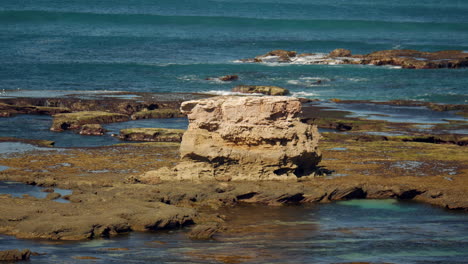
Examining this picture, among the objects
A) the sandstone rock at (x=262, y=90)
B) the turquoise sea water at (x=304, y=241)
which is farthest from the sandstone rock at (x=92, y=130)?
the turquoise sea water at (x=304, y=241)

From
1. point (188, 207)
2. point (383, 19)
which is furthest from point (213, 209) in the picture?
point (383, 19)

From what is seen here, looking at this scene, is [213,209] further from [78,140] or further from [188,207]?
[78,140]

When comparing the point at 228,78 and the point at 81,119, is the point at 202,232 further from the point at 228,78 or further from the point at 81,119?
the point at 228,78

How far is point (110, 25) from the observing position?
13325cm

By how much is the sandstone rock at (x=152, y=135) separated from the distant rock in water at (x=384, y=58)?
47425 mm

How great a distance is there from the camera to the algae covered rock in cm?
5122

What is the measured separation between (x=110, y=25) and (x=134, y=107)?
252ft

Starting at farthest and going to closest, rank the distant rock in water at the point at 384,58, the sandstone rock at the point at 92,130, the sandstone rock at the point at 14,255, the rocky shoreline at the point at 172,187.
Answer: the distant rock in water at the point at 384,58
the sandstone rock at the point at 92,130
the rocky shoreline at the point at 172,187
the sandstone rock at the point at 14,255

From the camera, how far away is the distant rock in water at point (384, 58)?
89.6 meters

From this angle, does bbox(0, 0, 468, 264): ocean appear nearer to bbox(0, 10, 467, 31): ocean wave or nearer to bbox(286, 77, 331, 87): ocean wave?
bbox(286, 77, 331, 87): ocean wave

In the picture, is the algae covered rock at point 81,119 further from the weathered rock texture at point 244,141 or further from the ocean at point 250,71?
the weathered rock texture at point 244,141

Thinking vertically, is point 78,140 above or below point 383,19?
below

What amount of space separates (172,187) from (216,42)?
8738cm

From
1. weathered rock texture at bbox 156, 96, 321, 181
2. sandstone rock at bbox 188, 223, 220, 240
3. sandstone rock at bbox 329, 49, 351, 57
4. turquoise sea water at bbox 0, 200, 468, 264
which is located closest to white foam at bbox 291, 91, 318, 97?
sandstone rock at bbox 329, 49, 351, 57
